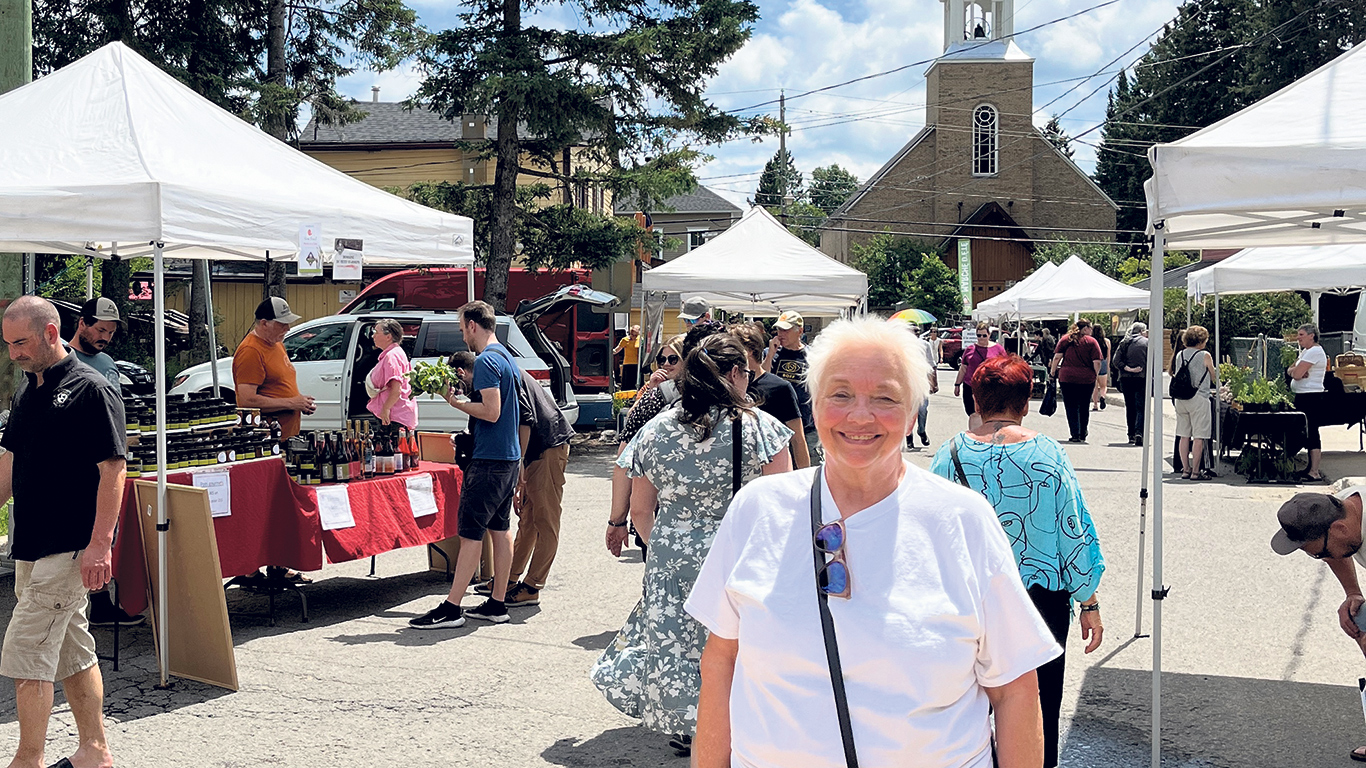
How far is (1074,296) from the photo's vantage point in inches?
942

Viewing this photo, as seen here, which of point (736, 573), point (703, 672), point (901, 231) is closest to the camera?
point (736, 573)

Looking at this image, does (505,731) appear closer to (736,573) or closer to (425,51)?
(736,573)

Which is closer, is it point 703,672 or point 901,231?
point 703,672

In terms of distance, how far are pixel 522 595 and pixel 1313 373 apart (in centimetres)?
1120

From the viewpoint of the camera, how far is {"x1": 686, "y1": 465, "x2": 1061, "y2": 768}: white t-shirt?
88.9 inches

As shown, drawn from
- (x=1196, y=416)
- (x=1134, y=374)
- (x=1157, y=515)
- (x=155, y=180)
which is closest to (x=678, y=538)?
(x=1157, y=515)

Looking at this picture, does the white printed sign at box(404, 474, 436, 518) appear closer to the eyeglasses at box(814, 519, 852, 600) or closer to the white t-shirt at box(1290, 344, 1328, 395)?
the eyeglasses at box(814, 519, 852, 600)

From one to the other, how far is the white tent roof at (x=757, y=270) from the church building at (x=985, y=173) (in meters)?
46.3

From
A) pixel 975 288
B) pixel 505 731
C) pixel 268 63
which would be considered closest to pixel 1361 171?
pixel 505 731

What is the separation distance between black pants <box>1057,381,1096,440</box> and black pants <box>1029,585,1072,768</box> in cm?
1544

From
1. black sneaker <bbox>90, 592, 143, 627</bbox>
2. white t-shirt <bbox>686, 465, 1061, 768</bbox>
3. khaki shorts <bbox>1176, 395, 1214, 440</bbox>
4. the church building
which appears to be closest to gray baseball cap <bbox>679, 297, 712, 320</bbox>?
khaki shorts <bbox>1176, 395, 1214, 440</bbox>

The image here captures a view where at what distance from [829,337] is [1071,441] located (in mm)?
17307

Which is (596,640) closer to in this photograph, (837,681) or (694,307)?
(837,681)

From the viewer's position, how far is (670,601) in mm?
4734
